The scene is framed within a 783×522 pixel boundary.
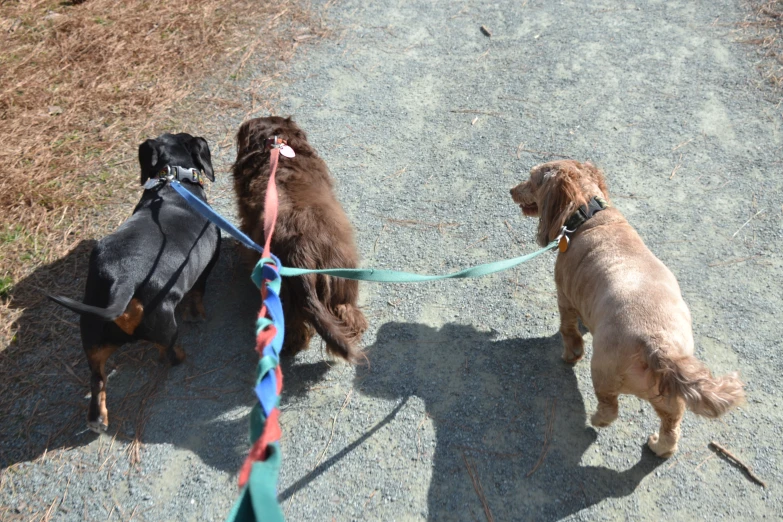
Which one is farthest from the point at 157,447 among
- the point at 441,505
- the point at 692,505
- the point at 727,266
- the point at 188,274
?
the point at 727,266

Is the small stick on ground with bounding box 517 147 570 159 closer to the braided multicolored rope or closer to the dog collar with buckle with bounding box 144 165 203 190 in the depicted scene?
the braided multicolored rope

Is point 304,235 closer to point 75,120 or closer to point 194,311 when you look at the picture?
point 194,311

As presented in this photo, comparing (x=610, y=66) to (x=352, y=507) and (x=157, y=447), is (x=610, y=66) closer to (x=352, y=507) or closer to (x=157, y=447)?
(x=352, y=507)

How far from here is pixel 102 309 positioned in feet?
10.4

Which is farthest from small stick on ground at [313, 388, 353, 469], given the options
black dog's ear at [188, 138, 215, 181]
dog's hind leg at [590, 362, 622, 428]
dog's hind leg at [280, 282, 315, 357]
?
black dog's ear at [188, 138, 215, 181]


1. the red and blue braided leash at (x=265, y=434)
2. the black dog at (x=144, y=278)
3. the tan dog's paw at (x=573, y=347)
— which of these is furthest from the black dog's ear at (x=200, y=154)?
the tan dog's paw at (x=573, y=347)

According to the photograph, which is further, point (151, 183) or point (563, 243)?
point (151, 183)

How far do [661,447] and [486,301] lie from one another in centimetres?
162

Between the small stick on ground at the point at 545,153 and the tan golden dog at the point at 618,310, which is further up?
the tan golden dog at the point at 618,310

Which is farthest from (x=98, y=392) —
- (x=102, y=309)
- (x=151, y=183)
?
(x=151, y=183)

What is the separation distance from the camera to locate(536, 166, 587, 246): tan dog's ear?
141 inches

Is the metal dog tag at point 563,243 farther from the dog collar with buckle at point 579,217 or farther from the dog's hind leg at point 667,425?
the dog's hind leg at point 667,425

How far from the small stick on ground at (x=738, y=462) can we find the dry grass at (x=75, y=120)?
3.89m

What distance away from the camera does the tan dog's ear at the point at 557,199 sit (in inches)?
141
